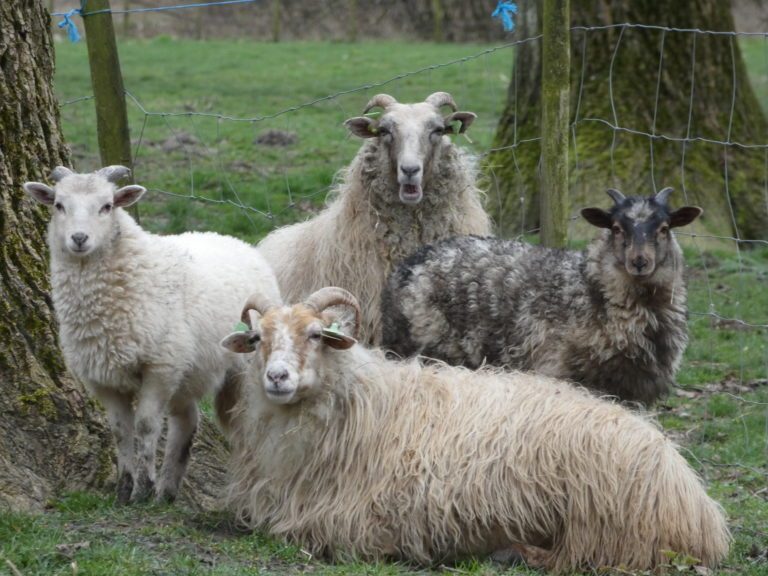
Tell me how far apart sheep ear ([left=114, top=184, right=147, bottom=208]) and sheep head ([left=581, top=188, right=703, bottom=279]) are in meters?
2.12

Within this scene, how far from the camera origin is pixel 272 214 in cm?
1026

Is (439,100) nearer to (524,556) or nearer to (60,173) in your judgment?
(60,173)

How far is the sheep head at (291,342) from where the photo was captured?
521 centimetres

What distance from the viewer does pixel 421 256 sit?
6.82 metres

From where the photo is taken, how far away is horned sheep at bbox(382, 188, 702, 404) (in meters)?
5.89

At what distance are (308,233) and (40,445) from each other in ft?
9.22

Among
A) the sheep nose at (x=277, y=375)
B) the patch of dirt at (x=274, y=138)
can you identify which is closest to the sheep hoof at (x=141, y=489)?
the sheep nose at (x=277, y=375)

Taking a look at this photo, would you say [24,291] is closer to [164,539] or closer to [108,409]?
[108,409]

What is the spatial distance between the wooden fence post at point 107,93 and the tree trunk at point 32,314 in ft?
2.43

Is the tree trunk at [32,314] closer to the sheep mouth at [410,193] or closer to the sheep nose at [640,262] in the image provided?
the sheep mouth at [410,193]

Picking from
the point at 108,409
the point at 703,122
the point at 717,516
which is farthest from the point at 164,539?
the point at 703,122

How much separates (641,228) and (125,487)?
8.69ft

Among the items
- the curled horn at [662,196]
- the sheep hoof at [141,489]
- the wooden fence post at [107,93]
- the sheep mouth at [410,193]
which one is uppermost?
the wooden fence post at [107,93]

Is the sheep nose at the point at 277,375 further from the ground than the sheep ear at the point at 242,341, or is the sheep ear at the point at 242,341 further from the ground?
the sheep ear at the point at 242,341
